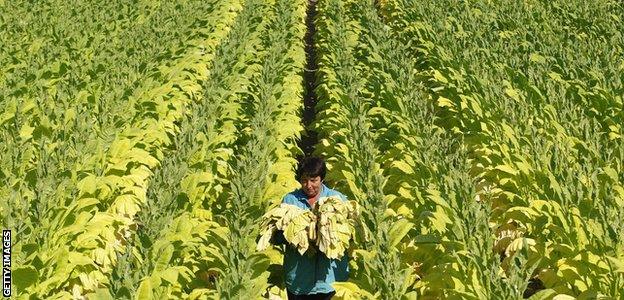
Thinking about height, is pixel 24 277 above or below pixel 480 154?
above

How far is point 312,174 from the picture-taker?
4930mm

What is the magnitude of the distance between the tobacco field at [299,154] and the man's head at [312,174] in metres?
0.60

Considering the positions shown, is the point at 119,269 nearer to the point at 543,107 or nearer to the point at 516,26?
the point at 543,107

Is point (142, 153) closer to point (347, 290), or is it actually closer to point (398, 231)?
point (398, 231)

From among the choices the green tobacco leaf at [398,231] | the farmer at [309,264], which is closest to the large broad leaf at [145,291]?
the farmer at [309,264]

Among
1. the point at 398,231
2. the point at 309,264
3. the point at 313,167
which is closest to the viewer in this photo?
the point at 313,167

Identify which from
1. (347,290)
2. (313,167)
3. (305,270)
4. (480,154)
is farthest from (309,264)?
(480,154)

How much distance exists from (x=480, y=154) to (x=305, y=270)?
3609 mm

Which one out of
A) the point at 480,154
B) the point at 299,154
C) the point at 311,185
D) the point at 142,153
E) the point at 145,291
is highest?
the point at 311,185

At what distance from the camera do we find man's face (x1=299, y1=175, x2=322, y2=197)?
4.96 meters

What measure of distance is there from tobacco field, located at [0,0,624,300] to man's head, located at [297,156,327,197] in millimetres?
599

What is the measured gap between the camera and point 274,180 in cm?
735

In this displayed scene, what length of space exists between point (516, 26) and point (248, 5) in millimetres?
6174

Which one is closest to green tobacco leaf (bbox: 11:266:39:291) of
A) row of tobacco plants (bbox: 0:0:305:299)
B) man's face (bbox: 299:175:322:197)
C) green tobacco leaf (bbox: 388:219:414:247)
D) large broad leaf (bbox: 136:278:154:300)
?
row of tobacco plants (bbox: 0:0:305:299)
